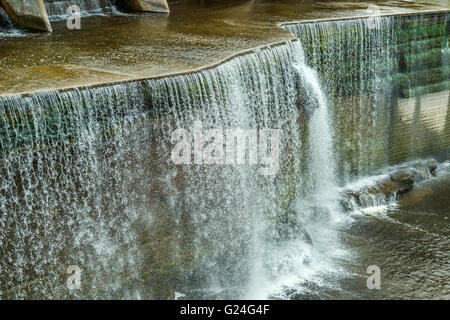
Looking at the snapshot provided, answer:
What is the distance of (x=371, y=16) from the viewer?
354 inches

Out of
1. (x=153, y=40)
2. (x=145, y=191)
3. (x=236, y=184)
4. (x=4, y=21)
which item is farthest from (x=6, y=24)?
(x=236, y=184)

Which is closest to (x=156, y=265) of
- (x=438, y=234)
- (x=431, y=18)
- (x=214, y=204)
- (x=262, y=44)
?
(x=214, y=204)

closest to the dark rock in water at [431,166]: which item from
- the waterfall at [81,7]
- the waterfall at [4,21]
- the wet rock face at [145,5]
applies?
the wet rock face at [145,5]

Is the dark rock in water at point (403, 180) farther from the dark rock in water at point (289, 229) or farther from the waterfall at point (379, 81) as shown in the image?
the dark rock in water at point (289, 229)

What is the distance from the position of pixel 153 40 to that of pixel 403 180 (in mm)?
4206

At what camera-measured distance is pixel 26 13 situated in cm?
842

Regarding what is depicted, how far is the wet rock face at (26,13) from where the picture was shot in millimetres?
8406

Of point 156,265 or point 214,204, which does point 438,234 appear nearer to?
point 214,204

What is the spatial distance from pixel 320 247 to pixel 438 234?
61.1 inches

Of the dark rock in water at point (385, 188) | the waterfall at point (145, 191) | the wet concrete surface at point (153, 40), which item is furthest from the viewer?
the dark rock in water at point (385, 188)

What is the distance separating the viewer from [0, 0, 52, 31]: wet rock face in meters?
8.41

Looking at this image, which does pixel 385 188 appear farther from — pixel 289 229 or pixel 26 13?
pixel 26 13

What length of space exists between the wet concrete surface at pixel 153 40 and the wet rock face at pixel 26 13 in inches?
8.8

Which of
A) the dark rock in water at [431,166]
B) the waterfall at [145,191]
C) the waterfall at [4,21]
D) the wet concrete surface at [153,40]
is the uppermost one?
the waterfall at [4,21]
